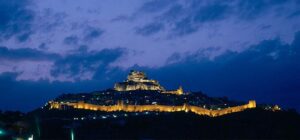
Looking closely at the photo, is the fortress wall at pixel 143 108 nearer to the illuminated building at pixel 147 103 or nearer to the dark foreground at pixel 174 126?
the illuminated building at pixel 147 103

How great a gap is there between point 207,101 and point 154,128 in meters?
59.0

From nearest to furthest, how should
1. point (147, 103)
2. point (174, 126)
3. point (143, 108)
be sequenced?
point (174, 126)
point (143, 108)
point (147, 103)

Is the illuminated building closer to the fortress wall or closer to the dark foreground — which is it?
the fortress wall

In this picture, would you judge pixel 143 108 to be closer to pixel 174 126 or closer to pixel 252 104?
pixel 174 126

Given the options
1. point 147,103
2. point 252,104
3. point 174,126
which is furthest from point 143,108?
point 252,104

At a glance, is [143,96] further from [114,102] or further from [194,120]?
[194,120]

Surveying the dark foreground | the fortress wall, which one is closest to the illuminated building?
the fortress wall

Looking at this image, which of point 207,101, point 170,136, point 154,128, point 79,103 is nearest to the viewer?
point 170,136

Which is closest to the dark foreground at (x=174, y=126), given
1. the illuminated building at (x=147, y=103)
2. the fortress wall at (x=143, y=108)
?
the fortress wall at (x=143, y=108)

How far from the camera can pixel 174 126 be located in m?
121

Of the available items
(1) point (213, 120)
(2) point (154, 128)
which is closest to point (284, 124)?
(1) point (213, 120)

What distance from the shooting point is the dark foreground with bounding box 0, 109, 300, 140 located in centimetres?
10769

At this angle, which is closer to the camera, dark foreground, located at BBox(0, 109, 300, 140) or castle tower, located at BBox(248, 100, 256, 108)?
dark foreground, located at BBox(0, 109, 300, 140)

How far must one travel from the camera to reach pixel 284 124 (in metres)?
135
